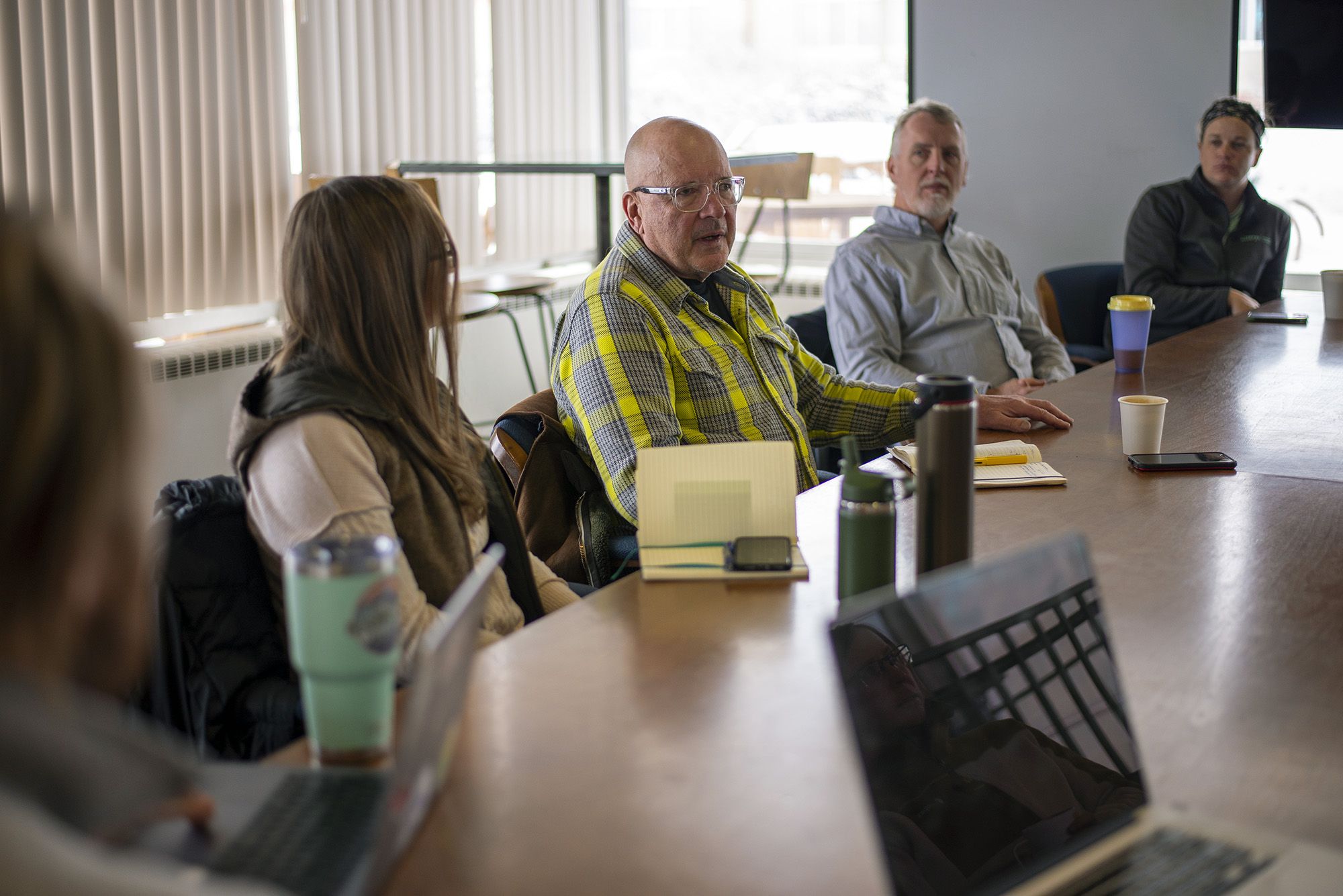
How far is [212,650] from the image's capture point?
4.40 ft

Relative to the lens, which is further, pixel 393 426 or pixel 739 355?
pixel 739 355

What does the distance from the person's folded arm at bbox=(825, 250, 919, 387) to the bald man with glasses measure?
0.49 m

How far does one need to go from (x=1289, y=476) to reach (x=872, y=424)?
0.80m

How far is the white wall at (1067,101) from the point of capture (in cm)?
477

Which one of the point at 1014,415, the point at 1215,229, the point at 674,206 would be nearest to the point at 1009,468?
the point at 1014,415

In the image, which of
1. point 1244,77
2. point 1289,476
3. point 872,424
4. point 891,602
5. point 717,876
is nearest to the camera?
point 717,876

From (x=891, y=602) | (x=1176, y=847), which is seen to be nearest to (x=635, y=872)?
(x=891, y=602)

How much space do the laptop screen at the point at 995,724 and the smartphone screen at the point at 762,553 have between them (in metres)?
0.33

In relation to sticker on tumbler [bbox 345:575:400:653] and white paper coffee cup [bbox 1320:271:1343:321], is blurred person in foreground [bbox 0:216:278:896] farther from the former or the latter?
white paper coffee cup [bbox 1320:271:1343:321]

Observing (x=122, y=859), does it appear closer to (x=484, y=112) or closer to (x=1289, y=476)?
(x=1289, y=476)

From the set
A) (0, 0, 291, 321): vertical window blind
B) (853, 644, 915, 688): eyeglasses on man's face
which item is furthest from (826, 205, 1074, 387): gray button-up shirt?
(853, 644, 915, 688): eyeglasses on man's face

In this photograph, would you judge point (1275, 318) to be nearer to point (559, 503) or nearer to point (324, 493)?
point (559, 503)

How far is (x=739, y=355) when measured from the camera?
224 centimetres

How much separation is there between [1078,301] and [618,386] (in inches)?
111
